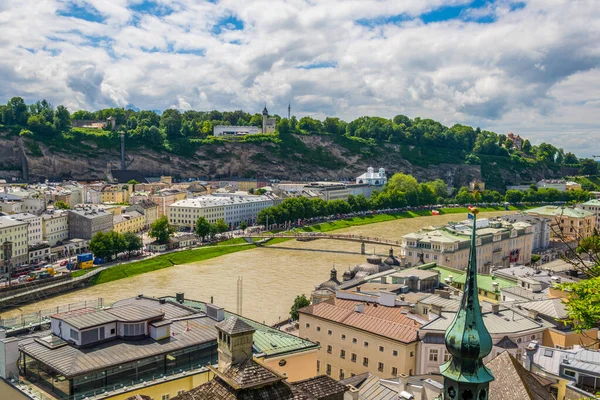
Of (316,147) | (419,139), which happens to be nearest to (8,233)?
(316,147)

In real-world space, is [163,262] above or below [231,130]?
below

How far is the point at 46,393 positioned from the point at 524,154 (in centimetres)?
14909

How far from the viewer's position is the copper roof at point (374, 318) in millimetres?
18312

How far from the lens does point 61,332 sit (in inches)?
482

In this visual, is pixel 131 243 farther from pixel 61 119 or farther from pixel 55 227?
pixel 61 119

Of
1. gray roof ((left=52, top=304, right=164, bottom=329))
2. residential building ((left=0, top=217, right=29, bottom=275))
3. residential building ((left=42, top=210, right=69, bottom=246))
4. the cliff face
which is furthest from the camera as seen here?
the cliff face

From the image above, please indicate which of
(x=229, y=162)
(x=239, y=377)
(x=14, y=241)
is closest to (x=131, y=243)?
(x=14, y=241)

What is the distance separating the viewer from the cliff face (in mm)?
91375

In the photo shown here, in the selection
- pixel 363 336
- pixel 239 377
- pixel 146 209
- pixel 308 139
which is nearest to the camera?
pixel 239 377

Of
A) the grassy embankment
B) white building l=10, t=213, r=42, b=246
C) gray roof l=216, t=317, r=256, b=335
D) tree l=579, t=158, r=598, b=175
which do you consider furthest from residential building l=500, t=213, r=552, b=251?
tree l=579, t=158, r=598, b=175

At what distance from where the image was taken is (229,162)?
111 meters

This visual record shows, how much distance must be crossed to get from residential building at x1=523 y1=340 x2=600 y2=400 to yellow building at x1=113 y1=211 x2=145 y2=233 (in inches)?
1886

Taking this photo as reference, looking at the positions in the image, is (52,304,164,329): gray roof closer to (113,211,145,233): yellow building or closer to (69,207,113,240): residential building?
(69,207,113,240): residential building

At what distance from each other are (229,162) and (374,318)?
3675 inches
